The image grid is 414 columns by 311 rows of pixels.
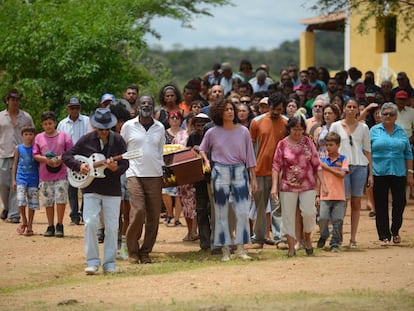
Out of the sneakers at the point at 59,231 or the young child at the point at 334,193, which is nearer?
the young child at the point at 334,193

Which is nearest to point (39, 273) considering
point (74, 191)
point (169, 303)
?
point (169, 303)

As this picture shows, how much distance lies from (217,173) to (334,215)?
189 centimetres

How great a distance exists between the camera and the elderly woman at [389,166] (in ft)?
52.3

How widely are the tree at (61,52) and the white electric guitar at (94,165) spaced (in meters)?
9.73

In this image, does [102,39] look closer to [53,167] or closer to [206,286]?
[53,167]

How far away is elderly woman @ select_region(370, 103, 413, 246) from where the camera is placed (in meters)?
15.9

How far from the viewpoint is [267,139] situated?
15586 millimetres

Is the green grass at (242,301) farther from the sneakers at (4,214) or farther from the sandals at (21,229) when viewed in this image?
the sneakers at (4,214)

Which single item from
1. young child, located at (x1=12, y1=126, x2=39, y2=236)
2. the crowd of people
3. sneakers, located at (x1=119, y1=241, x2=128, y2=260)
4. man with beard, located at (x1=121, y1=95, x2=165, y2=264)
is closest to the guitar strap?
the crowd of people

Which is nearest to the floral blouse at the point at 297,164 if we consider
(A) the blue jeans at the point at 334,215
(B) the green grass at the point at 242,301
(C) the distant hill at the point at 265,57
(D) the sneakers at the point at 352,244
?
(A) the blue jeans at the point at 334,215

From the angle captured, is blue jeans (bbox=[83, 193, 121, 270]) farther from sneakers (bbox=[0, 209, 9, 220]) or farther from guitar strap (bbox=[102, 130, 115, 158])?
sneakers (bbox=[0, 209, 9, 220])

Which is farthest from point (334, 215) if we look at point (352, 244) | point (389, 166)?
point (389, 166)

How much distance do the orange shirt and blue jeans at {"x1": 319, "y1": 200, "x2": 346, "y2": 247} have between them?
0.93m

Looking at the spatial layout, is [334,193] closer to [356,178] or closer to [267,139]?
[356,178]
